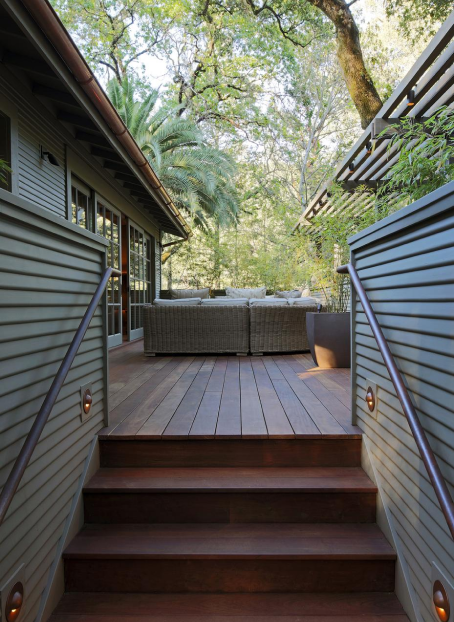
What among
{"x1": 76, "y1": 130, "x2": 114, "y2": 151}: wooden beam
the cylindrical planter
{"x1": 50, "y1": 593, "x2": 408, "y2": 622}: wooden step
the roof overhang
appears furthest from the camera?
{"x1": 76, "y1": 130, "x2": 114, "y2": 151}: wooden beam

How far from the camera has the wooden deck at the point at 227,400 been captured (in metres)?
2.15

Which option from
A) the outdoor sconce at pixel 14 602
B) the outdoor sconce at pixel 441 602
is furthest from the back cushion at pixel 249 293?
the outdoor sconce at pixel 14 602

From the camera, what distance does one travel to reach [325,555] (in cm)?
165

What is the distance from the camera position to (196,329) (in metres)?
4.96

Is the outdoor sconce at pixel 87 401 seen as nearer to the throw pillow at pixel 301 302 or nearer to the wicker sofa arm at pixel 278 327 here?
the wicker sofa arm at pixel 278 327

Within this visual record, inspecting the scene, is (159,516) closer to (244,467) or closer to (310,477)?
(244,467)

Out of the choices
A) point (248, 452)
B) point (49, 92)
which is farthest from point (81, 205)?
point (248, 452)

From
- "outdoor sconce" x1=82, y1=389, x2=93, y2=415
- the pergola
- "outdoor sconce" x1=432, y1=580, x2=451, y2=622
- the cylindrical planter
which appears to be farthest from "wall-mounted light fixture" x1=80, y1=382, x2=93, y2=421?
the cylindrical planter

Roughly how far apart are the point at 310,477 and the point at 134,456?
892mm

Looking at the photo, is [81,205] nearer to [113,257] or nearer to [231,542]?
[113,257]

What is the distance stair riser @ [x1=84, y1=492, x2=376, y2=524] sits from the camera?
1.88 m

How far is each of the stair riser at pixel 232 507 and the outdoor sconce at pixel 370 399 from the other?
0.39m

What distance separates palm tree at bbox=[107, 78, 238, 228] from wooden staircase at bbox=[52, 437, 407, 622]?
27.7 ft

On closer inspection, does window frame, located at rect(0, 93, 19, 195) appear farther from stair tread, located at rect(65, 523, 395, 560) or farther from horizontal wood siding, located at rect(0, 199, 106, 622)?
stair tread, located at rect(65, 523, 395, 560)
